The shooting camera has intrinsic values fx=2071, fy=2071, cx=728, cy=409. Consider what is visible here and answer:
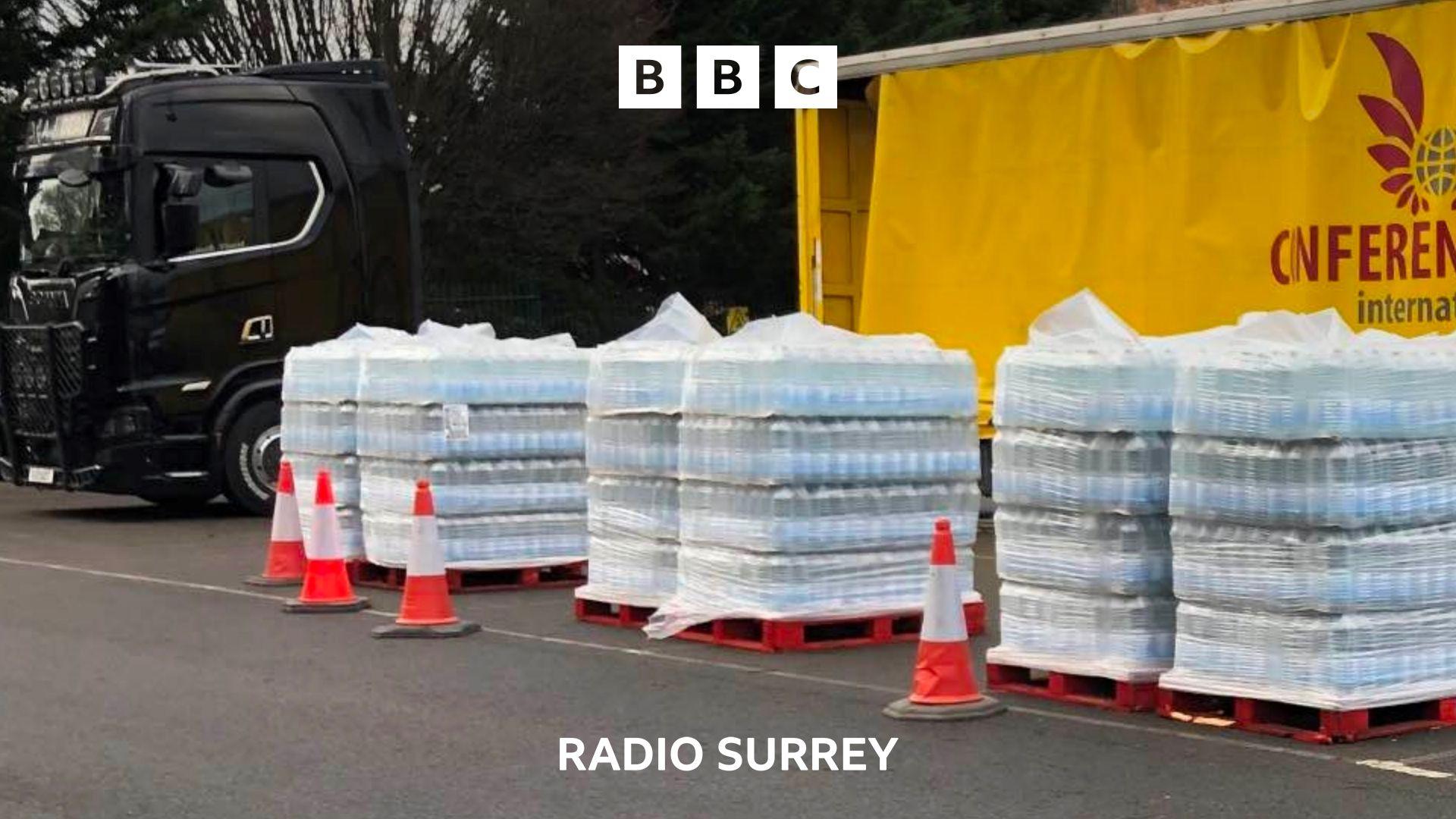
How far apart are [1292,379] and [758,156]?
34613 millimetres

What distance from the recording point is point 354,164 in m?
19.0

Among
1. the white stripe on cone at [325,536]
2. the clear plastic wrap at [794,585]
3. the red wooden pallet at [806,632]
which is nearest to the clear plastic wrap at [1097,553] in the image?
the clear plastic wrap at [794,585]

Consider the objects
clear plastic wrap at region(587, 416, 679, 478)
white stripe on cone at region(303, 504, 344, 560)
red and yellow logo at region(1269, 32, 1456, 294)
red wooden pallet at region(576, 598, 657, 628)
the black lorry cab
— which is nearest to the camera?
clear plastic wrap at region(587, 416, 679, 478)

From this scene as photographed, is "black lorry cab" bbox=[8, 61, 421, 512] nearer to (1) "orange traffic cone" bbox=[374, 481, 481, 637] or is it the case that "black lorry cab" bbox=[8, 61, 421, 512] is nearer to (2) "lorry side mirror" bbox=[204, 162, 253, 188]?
(2) "lorry side mirror" bbox=[204, 162, 253, 188]

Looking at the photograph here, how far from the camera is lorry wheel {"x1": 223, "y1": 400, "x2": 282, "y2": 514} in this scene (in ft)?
60.1

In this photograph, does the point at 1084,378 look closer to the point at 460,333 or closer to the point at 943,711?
the point at 943,711

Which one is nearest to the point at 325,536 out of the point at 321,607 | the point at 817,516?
the point at 321,607

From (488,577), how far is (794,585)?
3405mm

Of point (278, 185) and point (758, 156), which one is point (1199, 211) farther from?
point (758, 156)

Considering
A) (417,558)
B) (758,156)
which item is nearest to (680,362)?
(417,558)

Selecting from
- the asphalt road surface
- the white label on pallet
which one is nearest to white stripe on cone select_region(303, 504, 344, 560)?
the asphalt road surface

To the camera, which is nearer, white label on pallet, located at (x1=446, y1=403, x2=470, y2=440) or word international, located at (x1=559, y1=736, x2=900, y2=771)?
word international, located at (x1=559, y1=736, x2=900, y2=771)

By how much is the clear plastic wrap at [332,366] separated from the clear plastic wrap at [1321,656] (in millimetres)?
6621

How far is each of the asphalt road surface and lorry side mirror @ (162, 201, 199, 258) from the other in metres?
6.38
